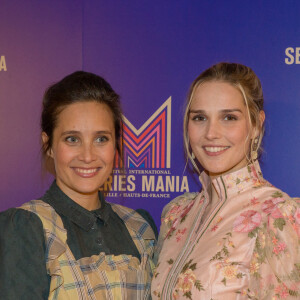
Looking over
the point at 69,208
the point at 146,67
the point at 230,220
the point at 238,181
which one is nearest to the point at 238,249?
the point at 230,220

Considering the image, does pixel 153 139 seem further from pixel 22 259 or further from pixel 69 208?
pixel 22 259

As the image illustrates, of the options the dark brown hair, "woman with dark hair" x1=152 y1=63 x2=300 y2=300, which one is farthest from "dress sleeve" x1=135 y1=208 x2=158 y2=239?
the dark brown hair

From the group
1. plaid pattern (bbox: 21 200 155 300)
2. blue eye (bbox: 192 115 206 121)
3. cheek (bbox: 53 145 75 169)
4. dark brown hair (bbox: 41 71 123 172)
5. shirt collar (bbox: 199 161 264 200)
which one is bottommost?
plaid pattern (bbox: 21 200 155 300)

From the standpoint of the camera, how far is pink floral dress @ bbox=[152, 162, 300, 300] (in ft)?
4.87

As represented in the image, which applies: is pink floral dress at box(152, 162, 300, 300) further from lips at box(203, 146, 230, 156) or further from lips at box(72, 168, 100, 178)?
lips at box(72, 168, 100, 178)

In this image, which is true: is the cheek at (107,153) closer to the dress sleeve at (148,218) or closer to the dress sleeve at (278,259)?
the dress sleeve at (148,218)

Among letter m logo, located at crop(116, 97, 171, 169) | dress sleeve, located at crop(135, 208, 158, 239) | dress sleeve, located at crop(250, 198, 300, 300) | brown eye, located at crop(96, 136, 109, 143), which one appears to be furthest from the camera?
letter m logo, located at crop(116, 97, 171, 169)

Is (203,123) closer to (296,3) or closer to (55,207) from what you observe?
(55,207)

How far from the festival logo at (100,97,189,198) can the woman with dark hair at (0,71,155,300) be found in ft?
0.90

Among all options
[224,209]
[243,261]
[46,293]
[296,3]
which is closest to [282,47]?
[296,3]

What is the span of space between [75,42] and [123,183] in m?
0.65

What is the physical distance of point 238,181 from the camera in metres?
1.70

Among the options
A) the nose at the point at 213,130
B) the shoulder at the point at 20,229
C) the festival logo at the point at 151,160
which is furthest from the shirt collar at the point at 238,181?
the shoulder at the point at 20,229

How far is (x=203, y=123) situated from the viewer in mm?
1730
